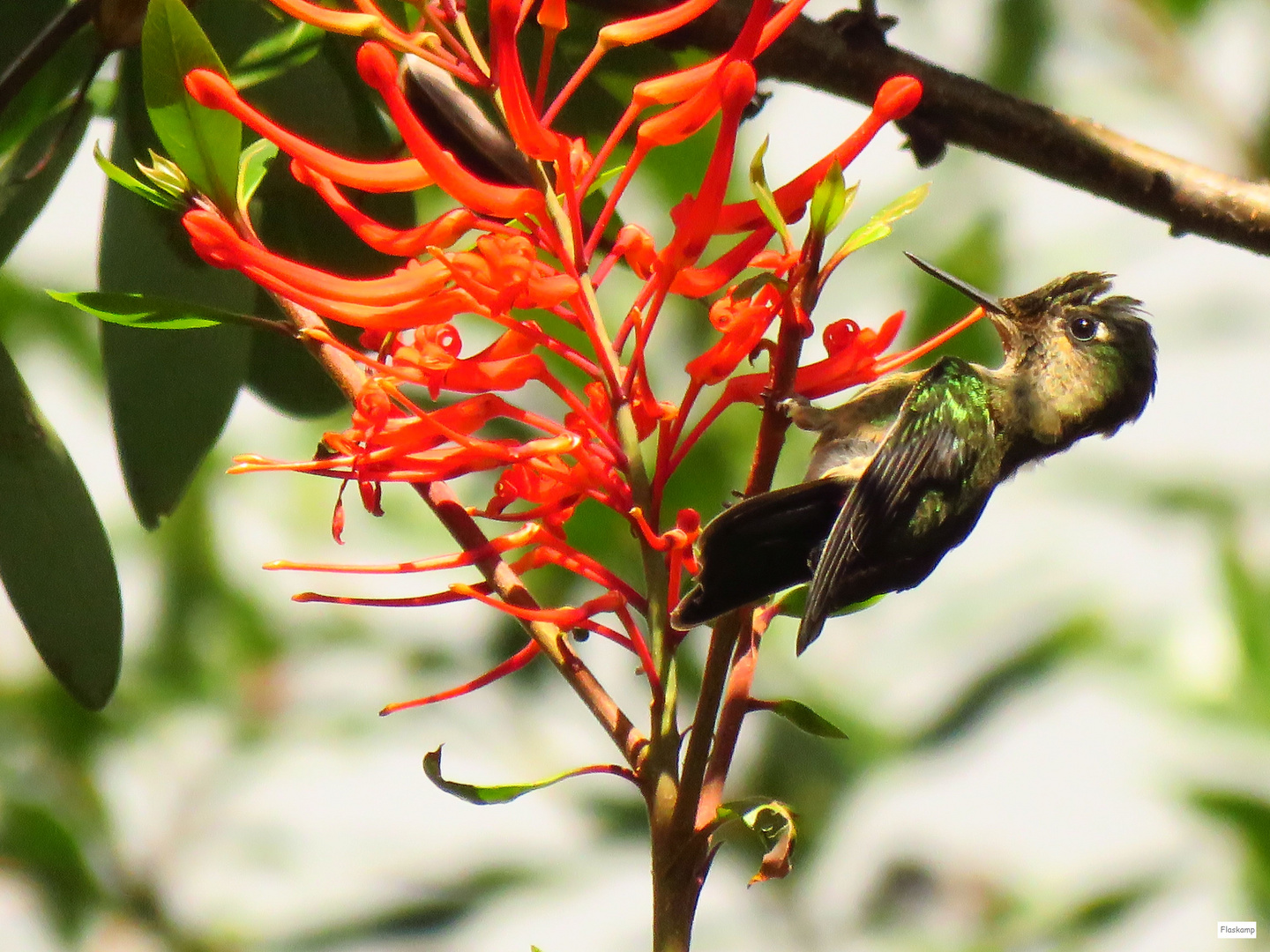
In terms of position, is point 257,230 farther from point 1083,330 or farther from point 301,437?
point 301,437

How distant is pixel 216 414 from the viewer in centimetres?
130

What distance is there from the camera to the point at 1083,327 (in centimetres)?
166

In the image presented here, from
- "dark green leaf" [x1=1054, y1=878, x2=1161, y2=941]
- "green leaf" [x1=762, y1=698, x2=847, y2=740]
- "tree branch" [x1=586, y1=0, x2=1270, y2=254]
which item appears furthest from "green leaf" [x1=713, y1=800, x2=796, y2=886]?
"dark green leaf" [x1=1054, y1=878, x2=1161, y2=941]

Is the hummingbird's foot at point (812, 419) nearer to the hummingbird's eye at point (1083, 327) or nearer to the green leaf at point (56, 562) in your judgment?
the hummingbird's eye at point (1083, 327)

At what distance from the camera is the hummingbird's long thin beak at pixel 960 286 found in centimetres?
132

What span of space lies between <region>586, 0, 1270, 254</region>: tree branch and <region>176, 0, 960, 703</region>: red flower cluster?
350 mm

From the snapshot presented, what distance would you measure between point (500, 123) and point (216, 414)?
17.0 inches

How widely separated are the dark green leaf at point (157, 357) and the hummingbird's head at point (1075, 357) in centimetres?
83

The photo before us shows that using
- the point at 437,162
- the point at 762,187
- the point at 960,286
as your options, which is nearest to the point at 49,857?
the point at 960,286

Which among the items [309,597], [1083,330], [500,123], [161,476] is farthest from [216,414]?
[1083,330]

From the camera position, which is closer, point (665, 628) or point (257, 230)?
point (665, 628)

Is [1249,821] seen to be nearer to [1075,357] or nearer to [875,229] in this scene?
[1075,357]

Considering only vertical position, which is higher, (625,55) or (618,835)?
(625,55)

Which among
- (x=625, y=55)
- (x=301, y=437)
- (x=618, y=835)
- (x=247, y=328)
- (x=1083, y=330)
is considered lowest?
(x=618, y=835)
